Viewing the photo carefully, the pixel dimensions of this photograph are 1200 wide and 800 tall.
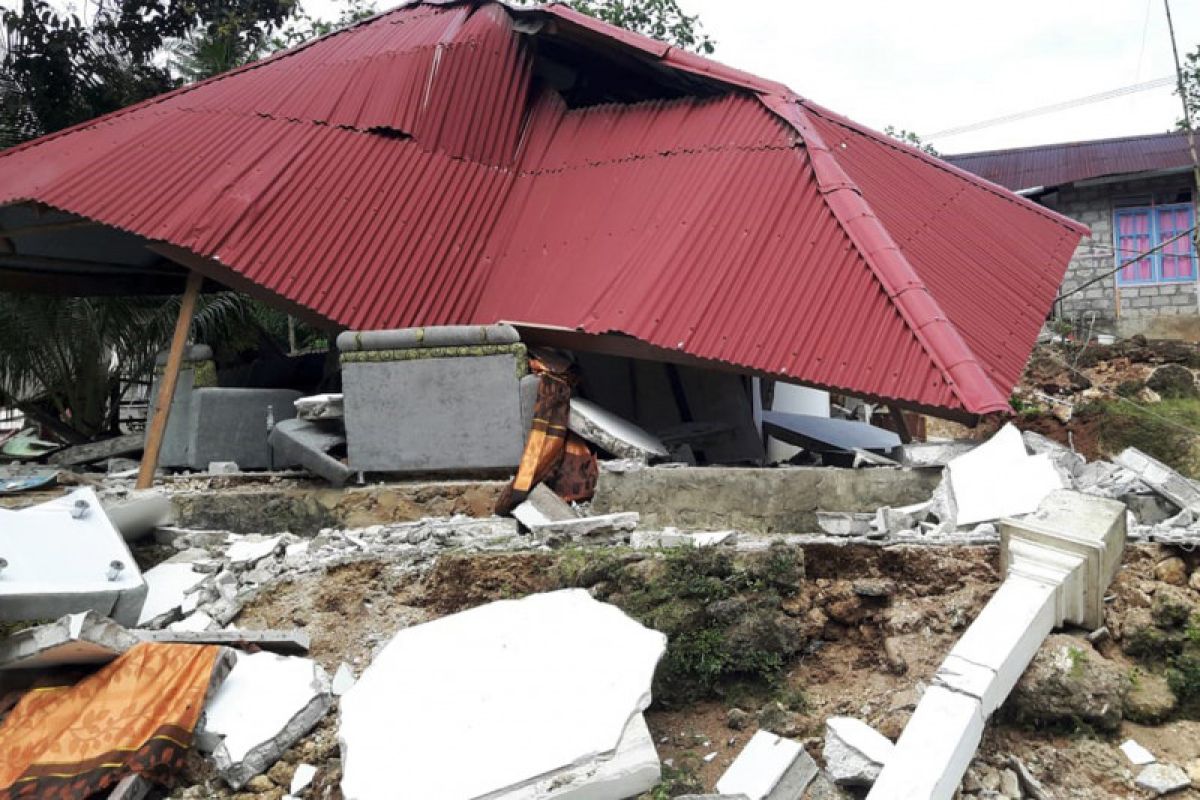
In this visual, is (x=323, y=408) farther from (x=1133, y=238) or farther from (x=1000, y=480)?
(x=1133, y=238)

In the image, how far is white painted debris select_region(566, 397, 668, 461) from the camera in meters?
6.60

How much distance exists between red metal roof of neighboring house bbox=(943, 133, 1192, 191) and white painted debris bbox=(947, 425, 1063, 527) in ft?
50.6

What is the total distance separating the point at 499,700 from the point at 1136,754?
2.56 meters

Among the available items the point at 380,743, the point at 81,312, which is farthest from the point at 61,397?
the point at 380,743

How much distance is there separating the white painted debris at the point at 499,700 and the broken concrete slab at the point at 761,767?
33 cm

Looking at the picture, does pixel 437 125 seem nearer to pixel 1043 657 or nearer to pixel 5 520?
pixel 5 520

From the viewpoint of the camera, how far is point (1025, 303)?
8055 millimetres

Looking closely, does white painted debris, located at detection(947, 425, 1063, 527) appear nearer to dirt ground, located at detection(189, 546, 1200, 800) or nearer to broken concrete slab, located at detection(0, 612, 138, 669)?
dirt ground, located at detection(189, 546, 1200, 800)

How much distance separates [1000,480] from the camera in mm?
5184

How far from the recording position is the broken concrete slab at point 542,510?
5.57m

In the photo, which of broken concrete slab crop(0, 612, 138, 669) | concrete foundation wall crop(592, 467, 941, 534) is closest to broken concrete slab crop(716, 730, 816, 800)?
concrete foundation wall crop(592, 467, 941, 534)

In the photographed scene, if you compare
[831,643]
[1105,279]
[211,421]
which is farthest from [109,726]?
[1105,279]

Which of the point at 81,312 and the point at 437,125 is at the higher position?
the point at 437,125

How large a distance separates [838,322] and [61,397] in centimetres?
1200
